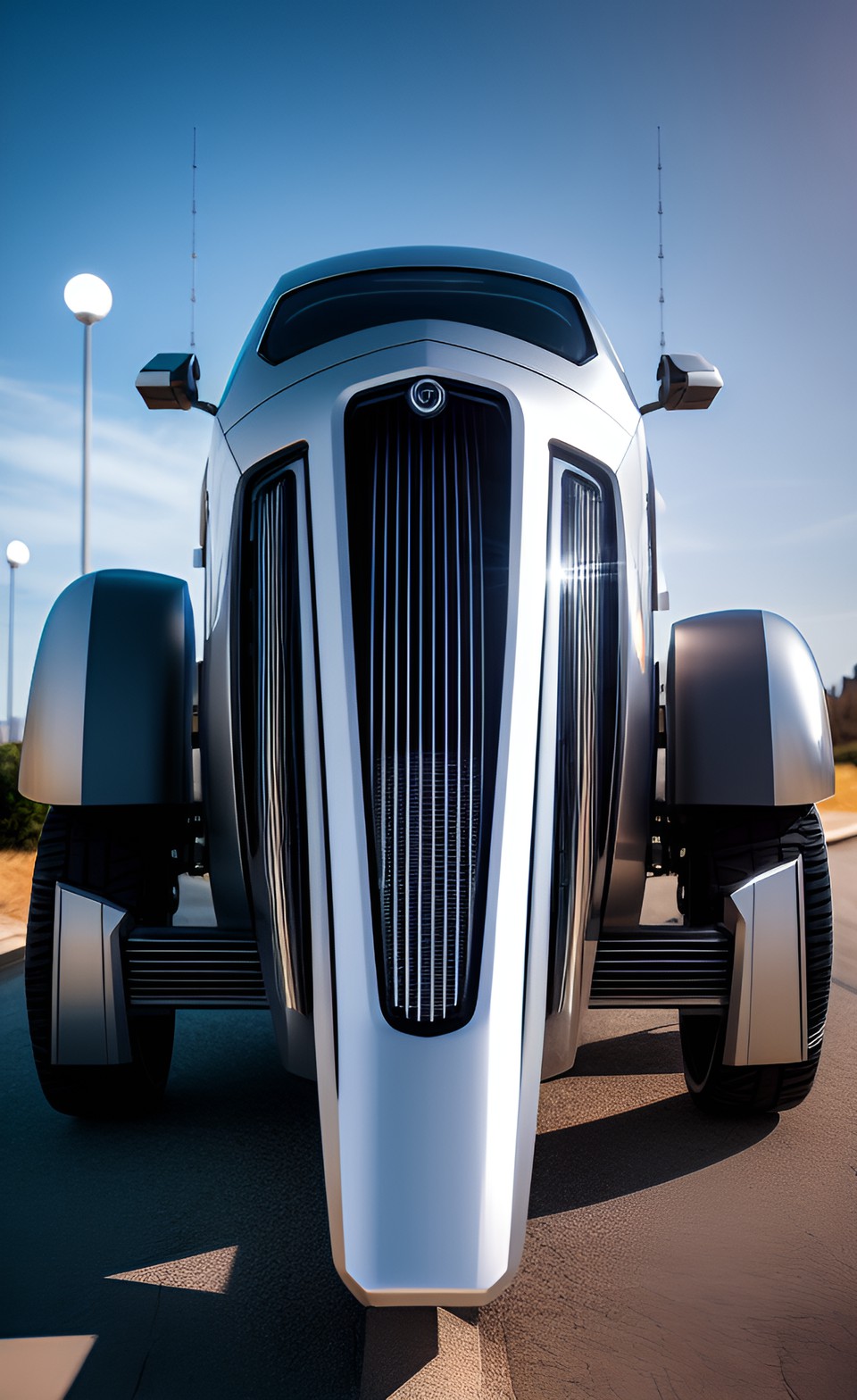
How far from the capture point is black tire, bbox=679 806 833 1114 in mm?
2252

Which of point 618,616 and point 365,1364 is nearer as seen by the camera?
point 365,1364

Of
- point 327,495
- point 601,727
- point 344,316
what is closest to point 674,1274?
point 601,727

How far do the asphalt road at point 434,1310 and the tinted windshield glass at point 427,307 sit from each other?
1.79 m

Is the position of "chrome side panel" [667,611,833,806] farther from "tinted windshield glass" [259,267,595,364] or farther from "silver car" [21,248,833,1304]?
"tinted windshield glass" [259,267,595,364]

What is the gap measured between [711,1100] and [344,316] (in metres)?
2.11

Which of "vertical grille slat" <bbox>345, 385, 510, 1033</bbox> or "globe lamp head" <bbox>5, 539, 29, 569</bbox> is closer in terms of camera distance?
"vertical grille slat" <bbox>345, 385, 510, 1033</bbox>

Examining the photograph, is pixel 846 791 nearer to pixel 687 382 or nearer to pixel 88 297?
pixel 88 297

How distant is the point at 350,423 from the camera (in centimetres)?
183

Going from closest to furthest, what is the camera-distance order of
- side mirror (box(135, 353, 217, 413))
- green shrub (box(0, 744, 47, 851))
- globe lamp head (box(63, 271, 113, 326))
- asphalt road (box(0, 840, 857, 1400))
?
asphalt road (box(0, 840, 857, 1400))
side mirror (box(135, 353, 217, 413))
green shrub (box(0, 744, 47, 851))
globe lamp head (box(63, 271, 113, 326))

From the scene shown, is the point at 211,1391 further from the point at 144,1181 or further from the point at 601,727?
the point at 601,727

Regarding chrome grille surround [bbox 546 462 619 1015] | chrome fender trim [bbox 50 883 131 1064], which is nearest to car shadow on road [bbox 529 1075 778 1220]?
chrome grille surround [bbox 546 462 619 1015]

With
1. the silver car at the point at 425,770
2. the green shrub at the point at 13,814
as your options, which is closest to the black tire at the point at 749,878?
the silver car at the point at 425,770

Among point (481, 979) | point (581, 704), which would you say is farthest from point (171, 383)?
point (481, 979)

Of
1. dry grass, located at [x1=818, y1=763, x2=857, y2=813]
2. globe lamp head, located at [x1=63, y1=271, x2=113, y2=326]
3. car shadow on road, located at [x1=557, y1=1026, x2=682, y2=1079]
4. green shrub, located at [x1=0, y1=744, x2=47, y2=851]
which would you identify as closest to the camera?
car shadow on road, located at [x1=557, y1=1026, x2=682, y2=1079]
